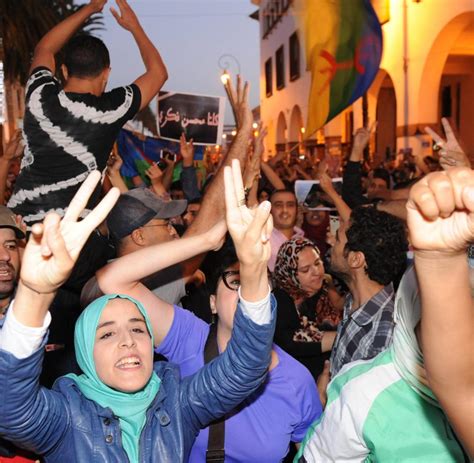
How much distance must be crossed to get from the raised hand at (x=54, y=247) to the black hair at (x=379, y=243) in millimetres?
1738

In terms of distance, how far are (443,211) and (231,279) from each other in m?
1.51

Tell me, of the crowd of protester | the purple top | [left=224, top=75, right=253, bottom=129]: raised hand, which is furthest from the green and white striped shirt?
[left=224, top=75, right=253, bottom=129]: raised hand

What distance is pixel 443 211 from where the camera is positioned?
1129 mm

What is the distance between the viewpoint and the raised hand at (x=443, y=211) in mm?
1109

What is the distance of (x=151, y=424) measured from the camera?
207 cm

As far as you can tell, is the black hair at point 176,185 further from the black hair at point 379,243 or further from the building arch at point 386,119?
the building arch at point 386,119

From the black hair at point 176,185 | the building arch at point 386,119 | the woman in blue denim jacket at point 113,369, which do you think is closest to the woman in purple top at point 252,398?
the woman in blue denim jacket at point 113,369

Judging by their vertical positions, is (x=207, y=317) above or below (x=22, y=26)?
below

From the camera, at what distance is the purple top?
94.1 inches

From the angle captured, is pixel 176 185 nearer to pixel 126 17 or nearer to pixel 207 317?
pixel 207 317

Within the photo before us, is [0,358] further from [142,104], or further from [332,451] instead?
[142,104]

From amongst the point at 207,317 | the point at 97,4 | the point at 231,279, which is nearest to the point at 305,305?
the point at 207,317

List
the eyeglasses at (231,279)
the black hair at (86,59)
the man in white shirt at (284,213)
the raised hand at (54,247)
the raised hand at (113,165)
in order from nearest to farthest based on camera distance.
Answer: the raised hand at (54,247) → the eyeglasses at (231,279) → the black hair at (86,59) → the raised hand at (113,165) → the man in white shirt at (284,213)

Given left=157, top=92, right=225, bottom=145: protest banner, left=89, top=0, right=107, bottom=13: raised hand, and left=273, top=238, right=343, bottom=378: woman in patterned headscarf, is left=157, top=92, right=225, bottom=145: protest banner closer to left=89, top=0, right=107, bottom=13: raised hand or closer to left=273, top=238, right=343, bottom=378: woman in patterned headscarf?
left=273, top=238, right=343, bottom=378: woman in patterned headscarf
